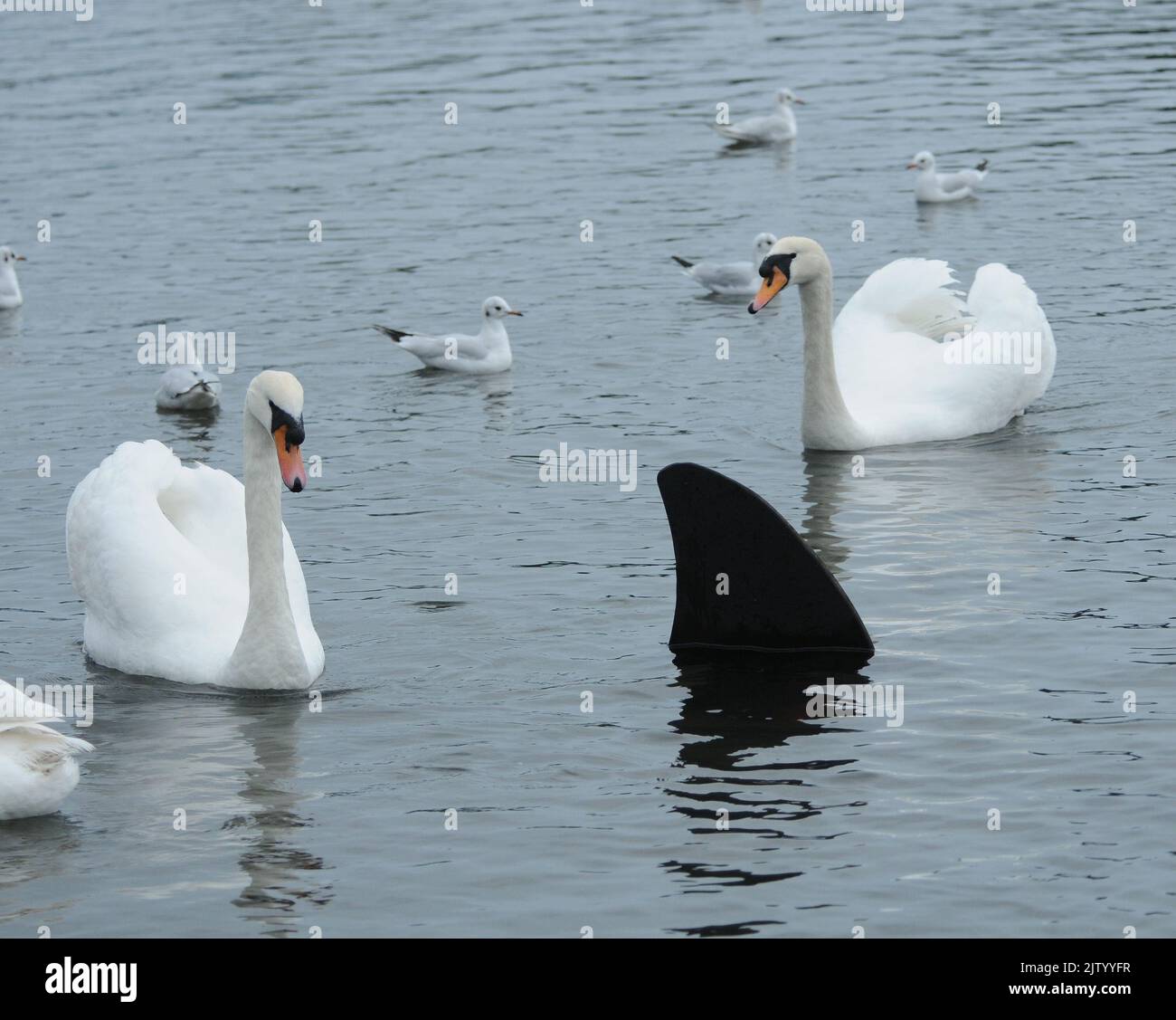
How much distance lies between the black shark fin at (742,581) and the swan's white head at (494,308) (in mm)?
6450

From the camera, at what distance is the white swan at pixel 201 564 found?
32.5 feet

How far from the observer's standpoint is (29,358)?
57.0ft

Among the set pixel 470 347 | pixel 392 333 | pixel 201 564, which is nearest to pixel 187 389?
pixel 392 333

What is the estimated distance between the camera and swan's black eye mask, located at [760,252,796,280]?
14.0 metres

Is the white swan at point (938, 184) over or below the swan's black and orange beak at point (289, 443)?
over

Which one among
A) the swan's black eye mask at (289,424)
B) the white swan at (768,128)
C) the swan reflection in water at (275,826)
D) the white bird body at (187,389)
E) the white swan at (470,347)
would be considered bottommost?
the swan reflection in water at (275,826)

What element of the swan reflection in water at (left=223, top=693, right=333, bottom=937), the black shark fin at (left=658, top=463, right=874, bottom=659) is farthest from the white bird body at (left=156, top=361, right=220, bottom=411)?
the black shark fin at (left=658, top=463, right=874, bottom=659)

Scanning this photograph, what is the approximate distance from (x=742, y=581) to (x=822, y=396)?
12.4ft

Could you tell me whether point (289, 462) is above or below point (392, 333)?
below

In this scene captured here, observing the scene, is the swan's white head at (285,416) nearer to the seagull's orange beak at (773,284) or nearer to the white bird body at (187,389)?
the seagull's orange beak at (773,284)

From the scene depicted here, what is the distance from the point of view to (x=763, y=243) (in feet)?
61.2

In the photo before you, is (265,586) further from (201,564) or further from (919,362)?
(919,362)

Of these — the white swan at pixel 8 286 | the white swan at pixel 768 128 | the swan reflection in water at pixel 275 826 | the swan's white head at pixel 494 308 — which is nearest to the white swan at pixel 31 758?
the swan reflection in water at pixel 275 826
